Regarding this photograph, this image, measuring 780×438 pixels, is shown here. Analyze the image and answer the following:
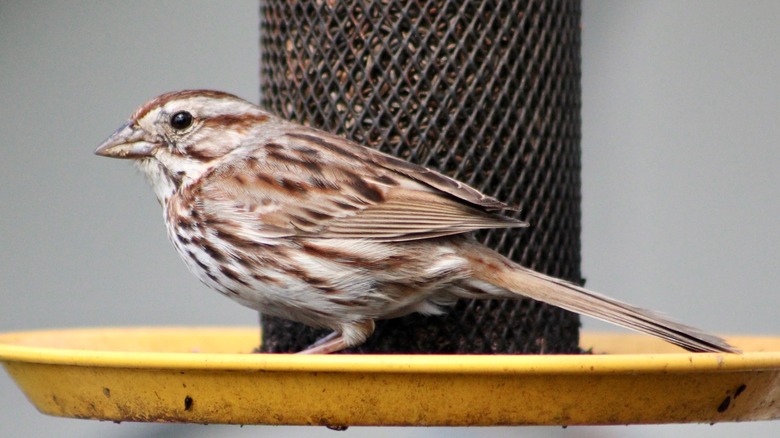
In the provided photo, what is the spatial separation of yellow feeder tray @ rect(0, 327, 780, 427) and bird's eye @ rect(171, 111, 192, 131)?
1.48m

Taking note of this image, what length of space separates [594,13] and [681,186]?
215 cm

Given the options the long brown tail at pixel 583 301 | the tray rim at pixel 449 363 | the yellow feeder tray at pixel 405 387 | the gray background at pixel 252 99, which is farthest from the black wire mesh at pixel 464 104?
the gray background at pixel 252 99

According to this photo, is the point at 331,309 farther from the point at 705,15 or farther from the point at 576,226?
the point at 705,15

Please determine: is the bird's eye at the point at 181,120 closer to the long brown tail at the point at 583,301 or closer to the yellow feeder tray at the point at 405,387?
the long brown tail at the point at 583,301

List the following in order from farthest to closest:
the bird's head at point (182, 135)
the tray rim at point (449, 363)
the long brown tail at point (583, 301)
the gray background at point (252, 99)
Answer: the gray background at point (252, 99) → the bird's head at point (182, 135) → the long brown tail at point (583, 301) → the tray rim at point (449, 363)

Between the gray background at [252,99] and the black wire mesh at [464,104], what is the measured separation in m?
3.36

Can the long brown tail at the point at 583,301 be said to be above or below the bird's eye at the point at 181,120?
below

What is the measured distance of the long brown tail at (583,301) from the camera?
492 centimetres

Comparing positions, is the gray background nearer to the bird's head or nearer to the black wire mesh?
the black wire mesh

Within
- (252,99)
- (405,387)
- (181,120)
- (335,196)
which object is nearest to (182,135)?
(181,120)

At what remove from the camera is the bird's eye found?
18.9 feet

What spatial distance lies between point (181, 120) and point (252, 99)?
12.2 ft

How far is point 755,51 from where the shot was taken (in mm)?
9734

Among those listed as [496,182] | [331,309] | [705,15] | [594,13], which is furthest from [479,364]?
[705,15]
